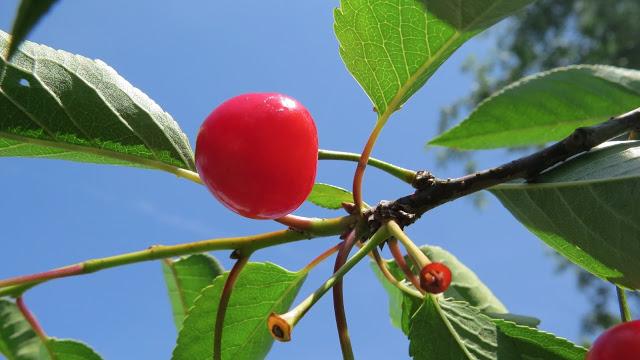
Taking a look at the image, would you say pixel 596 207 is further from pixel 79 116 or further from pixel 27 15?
pixel 27 15

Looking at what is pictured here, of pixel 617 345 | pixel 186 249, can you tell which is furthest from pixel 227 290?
pixel 617 345

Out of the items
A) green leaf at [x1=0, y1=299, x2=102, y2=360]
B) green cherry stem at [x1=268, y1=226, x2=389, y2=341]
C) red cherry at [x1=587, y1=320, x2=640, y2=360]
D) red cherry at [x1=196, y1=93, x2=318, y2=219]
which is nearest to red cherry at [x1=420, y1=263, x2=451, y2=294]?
green cherry stem at [x1=268, y1=226, x2=389, y2=341]

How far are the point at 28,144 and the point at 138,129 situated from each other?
176 mm

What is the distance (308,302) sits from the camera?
0.89 m

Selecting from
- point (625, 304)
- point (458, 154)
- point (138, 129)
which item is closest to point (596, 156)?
point (625, 304)

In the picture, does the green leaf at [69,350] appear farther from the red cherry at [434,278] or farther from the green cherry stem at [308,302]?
the red cherry at [434,278]

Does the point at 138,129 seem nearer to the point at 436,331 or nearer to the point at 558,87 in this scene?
the point at 436,331

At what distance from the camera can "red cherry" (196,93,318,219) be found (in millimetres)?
1014

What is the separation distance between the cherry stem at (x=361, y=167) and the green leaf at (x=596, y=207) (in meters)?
0.25

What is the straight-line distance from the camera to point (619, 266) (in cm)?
109

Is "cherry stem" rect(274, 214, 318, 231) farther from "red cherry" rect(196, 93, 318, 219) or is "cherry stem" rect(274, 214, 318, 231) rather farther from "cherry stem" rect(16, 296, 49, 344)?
"cherry stem" rect(16, 296, 49, 344)

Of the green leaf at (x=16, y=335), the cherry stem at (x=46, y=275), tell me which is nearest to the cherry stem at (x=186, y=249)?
the cherry stem at (x=46, y=275)

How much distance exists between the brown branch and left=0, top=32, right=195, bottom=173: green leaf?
0.38 metres

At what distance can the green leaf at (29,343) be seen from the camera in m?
1.43
